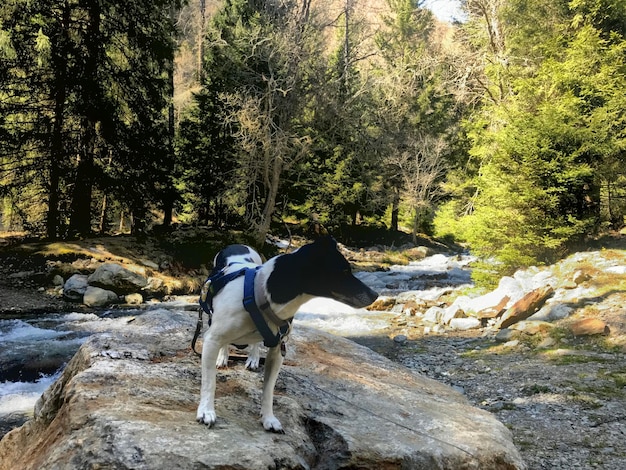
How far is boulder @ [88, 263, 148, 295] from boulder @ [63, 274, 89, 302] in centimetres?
28

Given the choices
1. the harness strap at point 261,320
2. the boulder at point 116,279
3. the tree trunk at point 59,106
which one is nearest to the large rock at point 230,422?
the harness strap at point 261,320

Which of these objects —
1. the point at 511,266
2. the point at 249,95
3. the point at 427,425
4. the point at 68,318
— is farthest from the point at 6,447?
the point at 249,95

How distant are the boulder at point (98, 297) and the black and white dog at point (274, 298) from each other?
1219cm

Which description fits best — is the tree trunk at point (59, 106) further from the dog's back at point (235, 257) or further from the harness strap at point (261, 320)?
the harness strap at point (261, 320)

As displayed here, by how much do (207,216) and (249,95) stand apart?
7635 mm

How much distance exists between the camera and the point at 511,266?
46.8 feet

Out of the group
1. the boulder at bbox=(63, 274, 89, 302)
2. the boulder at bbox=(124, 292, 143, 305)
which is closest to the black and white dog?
the boulder at bbox=(124, 292, 143, 305)

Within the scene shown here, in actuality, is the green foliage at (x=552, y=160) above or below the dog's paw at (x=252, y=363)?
above

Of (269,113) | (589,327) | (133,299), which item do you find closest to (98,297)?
(133,299)

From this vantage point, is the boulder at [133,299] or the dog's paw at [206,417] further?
the boulder at [133,299]

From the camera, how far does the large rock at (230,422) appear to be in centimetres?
261

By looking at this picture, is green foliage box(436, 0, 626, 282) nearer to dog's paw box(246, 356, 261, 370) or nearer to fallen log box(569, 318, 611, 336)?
fallen log box(569, 318, 611, 336)

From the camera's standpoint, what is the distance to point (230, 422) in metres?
3.10

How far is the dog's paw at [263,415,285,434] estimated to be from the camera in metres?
3.13
